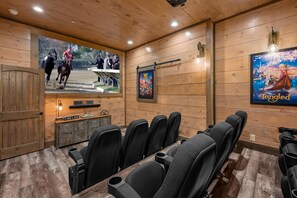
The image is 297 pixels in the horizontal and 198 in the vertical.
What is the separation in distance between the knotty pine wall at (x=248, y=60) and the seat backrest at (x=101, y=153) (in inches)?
107

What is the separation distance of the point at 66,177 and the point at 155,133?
64.6 inches

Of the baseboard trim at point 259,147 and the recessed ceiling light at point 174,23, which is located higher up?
the recessed ceiling light at point 174,23

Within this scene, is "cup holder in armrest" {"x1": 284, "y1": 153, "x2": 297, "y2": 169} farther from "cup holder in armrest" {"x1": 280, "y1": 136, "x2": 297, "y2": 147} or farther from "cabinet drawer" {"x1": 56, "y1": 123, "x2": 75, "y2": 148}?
"cabinet drawer" {"x1": 56, "y1": 123, "x2": 75, "y2": 148}

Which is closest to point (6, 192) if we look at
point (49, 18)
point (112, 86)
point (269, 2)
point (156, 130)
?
point (156, 130)

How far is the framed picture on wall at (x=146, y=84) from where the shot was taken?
178 inches

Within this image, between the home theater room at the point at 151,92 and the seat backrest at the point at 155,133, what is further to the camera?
the seat backrest at the point at 155,133

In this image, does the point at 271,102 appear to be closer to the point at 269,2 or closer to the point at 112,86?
the point at 269,2

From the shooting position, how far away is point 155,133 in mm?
2184

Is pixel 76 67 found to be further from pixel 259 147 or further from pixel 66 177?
pixel 259 147

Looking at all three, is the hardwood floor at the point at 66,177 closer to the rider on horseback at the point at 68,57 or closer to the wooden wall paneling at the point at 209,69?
the wooden wall paneling at the point at 209,69

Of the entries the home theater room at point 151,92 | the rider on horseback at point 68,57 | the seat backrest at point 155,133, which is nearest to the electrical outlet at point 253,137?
the home theater room at point 151,92

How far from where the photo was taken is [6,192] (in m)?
2.02

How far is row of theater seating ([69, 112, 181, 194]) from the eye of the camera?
4.79ft

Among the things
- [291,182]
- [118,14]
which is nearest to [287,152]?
[291,182]
